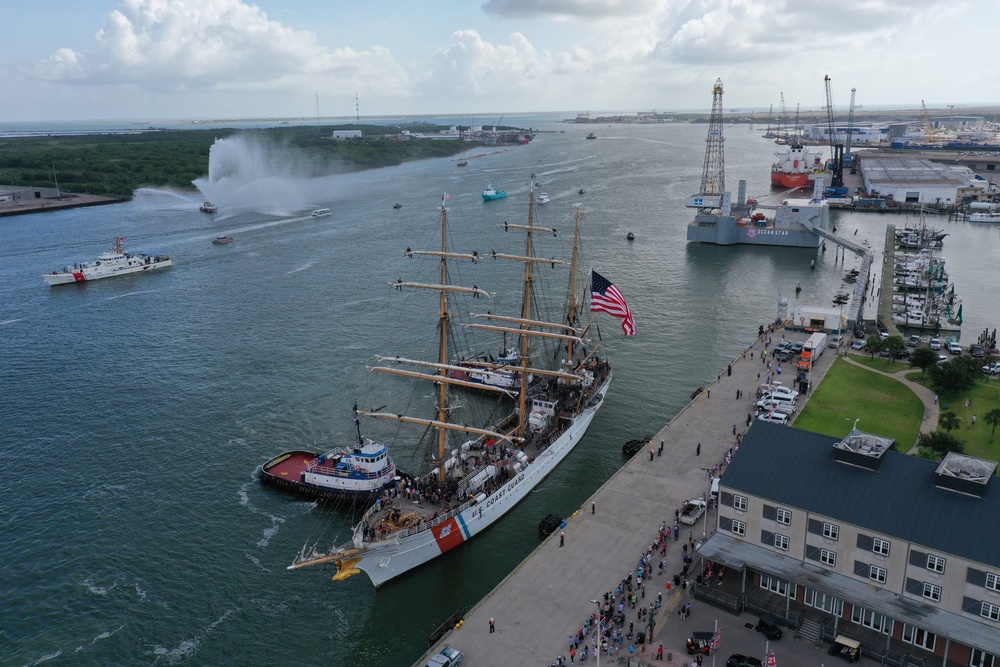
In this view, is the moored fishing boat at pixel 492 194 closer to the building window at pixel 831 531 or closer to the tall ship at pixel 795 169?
the tall ship at pixel 795 169

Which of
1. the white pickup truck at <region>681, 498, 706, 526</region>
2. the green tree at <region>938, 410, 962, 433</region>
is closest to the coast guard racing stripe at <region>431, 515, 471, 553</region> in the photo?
the white pickup truck at <region>681, 498, 706, 526</region>

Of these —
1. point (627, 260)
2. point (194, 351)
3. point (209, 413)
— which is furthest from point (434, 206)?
point (209, 413)

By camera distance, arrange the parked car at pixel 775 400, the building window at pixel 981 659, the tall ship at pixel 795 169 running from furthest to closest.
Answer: the tall ship at pixel 795 169 < the parked car at pixel 775 400 < the building window at pixel 981 659

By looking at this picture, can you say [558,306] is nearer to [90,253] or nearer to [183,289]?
[183,289]

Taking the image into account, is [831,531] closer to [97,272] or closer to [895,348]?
[895,348]

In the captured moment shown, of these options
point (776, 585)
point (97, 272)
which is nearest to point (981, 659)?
point (776, 585)

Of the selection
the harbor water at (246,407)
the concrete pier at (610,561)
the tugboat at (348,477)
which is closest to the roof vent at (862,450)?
the concrete pier at (610,561)
